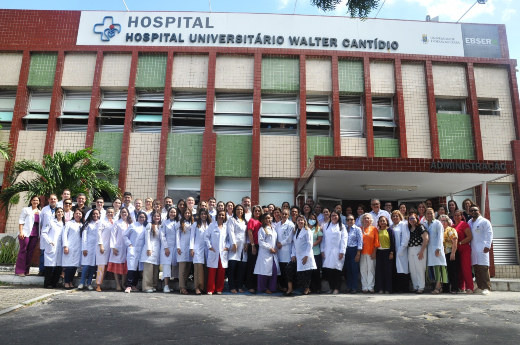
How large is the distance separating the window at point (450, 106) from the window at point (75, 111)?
42.1 ft

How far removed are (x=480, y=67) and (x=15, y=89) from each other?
17.1 meters

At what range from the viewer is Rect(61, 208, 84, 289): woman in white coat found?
27.8 feet

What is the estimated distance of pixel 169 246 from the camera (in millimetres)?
8477

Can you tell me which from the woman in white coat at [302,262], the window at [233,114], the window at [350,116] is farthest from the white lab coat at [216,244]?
the window at [350,116]

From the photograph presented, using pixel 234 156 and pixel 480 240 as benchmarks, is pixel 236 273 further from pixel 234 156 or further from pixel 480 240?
pixel 234 156

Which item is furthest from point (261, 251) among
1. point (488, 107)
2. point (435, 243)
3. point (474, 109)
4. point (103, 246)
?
point (488, 107)

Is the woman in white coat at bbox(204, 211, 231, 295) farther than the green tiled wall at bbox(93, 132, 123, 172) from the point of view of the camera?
No

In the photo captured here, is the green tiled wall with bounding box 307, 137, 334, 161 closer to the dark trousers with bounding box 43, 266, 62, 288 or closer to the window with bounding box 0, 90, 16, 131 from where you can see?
the dark trousers with bounding box 43, 266, 62, 288

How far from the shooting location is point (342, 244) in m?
8.37

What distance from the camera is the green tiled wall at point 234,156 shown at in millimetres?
14266

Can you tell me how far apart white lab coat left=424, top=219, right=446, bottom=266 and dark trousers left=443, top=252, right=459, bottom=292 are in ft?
1.05

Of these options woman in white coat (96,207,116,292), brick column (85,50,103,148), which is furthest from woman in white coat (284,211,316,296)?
brick column (85,50,103,148)

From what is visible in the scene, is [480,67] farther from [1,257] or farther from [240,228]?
[1,257]

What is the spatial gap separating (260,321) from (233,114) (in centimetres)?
1046
